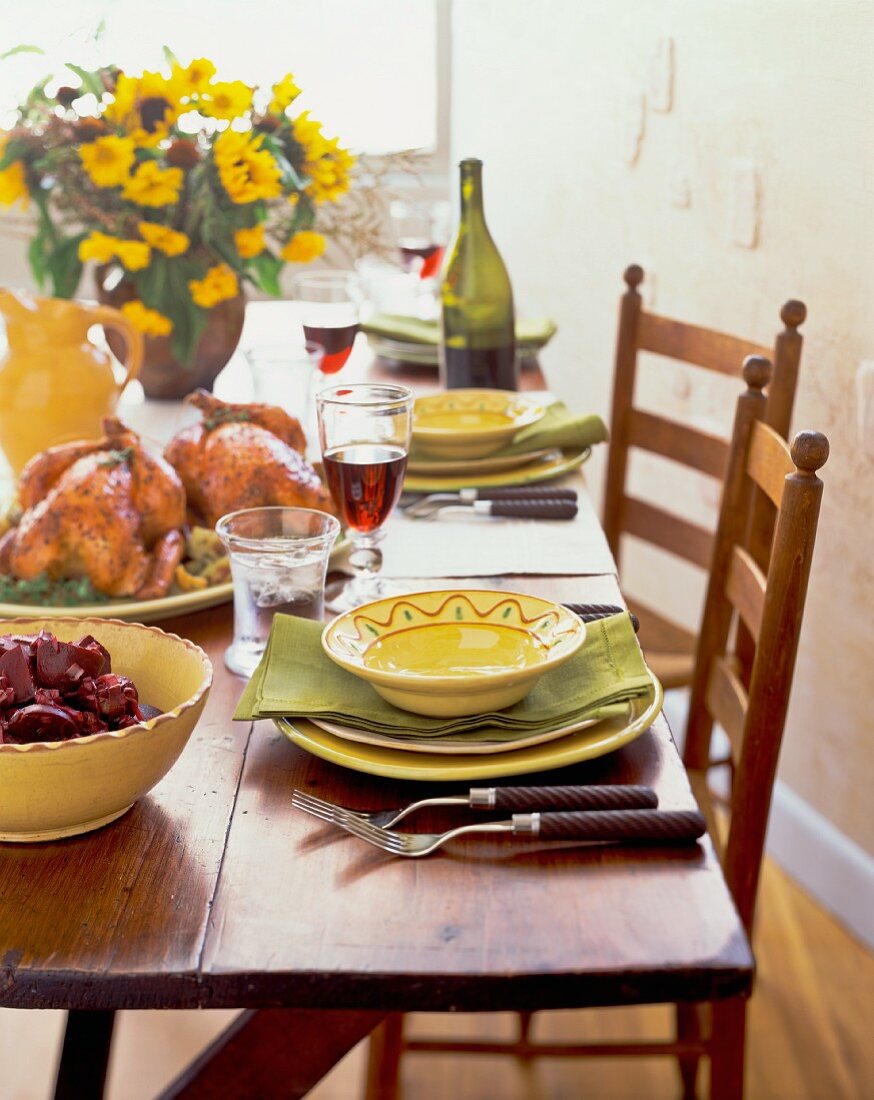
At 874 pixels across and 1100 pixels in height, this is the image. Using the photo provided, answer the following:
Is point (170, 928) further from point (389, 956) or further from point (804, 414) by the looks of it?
point (804, 414)

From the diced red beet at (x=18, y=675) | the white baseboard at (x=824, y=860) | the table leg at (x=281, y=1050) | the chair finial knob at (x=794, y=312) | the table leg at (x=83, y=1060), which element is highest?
the chair finial knob at (x=794, y=312)

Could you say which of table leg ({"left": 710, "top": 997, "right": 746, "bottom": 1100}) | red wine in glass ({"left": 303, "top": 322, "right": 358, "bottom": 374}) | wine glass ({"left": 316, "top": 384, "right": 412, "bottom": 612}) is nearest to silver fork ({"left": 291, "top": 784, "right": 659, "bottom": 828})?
wine glass ({"left": 316, "top": 384, "right": 412, "bottom": 612})

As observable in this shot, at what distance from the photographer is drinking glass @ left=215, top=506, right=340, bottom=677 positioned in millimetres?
1069

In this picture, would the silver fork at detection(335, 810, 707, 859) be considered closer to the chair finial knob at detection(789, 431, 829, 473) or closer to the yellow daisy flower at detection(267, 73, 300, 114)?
the chair finial knob at detection(789, 431, 829, 473)

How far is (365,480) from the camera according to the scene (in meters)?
1.20

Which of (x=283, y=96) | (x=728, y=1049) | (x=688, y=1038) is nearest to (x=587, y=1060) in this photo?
(x=688, y=1038)

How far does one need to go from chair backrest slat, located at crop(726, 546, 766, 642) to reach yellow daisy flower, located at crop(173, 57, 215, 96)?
39.5 inches

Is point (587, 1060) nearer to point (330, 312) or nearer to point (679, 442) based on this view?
point (679, 442)

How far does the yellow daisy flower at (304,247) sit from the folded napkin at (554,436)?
1.70 ft

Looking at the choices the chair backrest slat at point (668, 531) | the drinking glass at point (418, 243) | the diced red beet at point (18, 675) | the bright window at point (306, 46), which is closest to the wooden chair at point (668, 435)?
the chair backrest slat at point (668, 531)

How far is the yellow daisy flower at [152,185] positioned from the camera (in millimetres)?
1819

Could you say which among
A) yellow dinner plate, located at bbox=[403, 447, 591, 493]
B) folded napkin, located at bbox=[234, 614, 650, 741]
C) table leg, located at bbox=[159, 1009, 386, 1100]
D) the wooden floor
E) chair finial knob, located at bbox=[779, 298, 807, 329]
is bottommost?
the wooden floor

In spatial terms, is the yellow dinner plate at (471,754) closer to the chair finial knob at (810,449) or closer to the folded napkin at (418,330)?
the chair finial knob at (810,449)

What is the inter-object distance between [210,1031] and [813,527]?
134 centimetres
